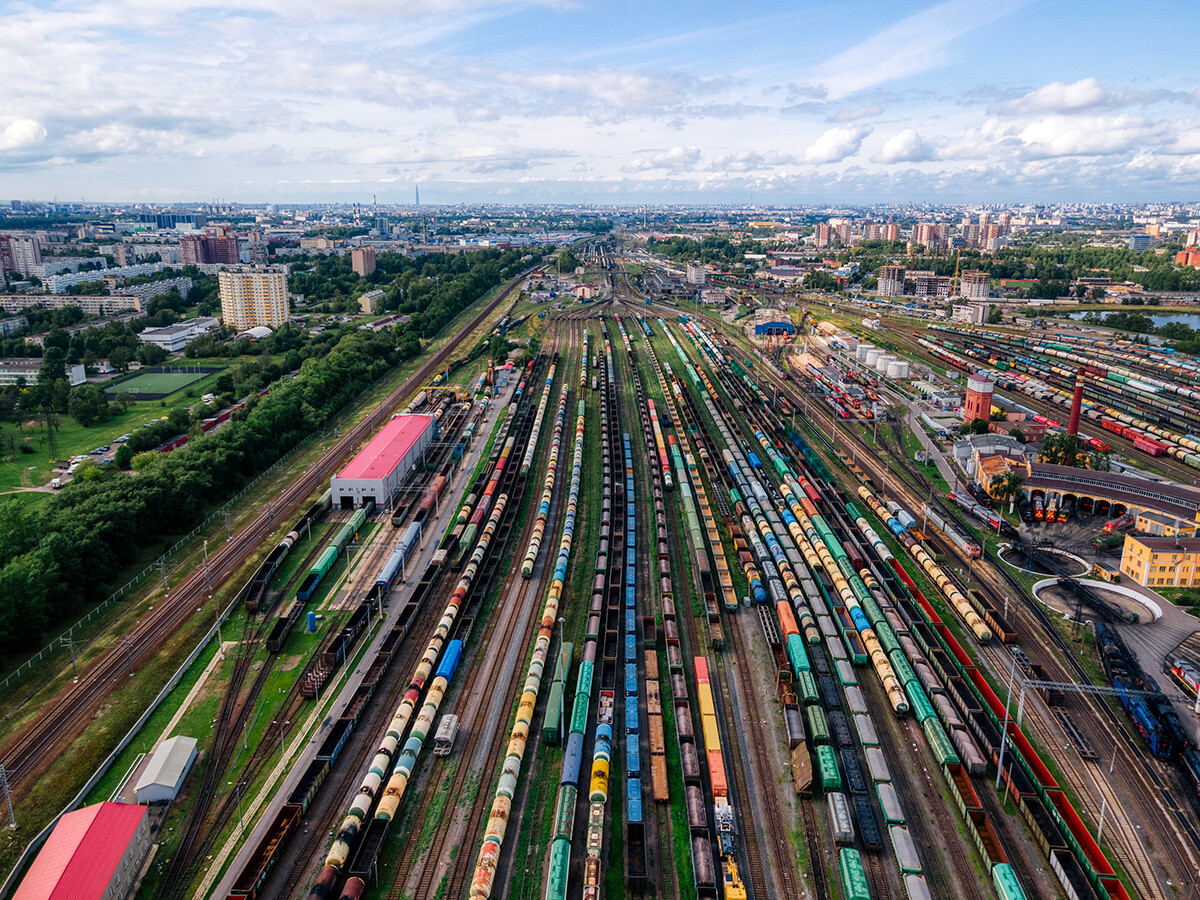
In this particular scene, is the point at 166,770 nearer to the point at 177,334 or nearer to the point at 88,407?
the point at 88,407

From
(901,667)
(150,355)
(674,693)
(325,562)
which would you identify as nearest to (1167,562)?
(901,667)

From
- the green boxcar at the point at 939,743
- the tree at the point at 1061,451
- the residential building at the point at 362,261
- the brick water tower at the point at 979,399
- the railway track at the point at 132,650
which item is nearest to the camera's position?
the green boxcar at the point at 939,743

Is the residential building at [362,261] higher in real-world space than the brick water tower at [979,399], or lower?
higher

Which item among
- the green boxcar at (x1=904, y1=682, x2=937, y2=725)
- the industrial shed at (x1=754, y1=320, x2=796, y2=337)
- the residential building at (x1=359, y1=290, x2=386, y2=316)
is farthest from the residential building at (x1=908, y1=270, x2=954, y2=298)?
the green boxcar at (x1=904, y1=682, x2=937, y2=725)

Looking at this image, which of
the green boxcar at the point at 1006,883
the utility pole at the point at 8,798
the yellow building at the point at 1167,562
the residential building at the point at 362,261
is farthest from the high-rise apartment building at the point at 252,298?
the green boxcar at the point at 1006,883

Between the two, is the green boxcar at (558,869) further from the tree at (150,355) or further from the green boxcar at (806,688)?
the tree at (150,355)

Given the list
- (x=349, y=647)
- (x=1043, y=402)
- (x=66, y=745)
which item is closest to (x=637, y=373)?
(x=1043, y=402)

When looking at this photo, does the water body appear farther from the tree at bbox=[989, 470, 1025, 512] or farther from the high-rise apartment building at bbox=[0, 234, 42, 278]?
the high-rise apartment building at bbox=[0, 234, 42, 278]

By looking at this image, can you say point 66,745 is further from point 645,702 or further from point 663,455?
point 663,455

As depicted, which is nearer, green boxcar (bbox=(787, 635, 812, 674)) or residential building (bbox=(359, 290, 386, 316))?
green boxcar (bbox=(787, 635, 812, 674))
